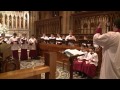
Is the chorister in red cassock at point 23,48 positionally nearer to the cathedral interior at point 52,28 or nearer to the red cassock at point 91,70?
the cathedral interior at point 52,28

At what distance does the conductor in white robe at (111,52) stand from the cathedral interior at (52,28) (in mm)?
1080

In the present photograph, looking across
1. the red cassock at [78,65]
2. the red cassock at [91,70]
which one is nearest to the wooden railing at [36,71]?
the red cassock at [91,70]

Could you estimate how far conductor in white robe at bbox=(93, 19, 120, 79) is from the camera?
398 cm

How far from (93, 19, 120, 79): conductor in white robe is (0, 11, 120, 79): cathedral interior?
3.54 feet

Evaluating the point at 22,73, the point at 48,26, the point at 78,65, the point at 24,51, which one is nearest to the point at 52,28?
the point at 48,26

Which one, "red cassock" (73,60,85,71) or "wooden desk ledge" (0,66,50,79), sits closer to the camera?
"wooden desk ledge" (0,66,50,79)

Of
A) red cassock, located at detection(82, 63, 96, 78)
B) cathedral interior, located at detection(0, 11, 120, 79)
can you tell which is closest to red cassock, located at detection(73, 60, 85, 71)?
red cassock, located at detection(82, 63, 96, 78)

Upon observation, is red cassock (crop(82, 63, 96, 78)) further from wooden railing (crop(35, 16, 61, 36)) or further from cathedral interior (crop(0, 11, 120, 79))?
wooden railing (crop(35, 16, 61, 36))
